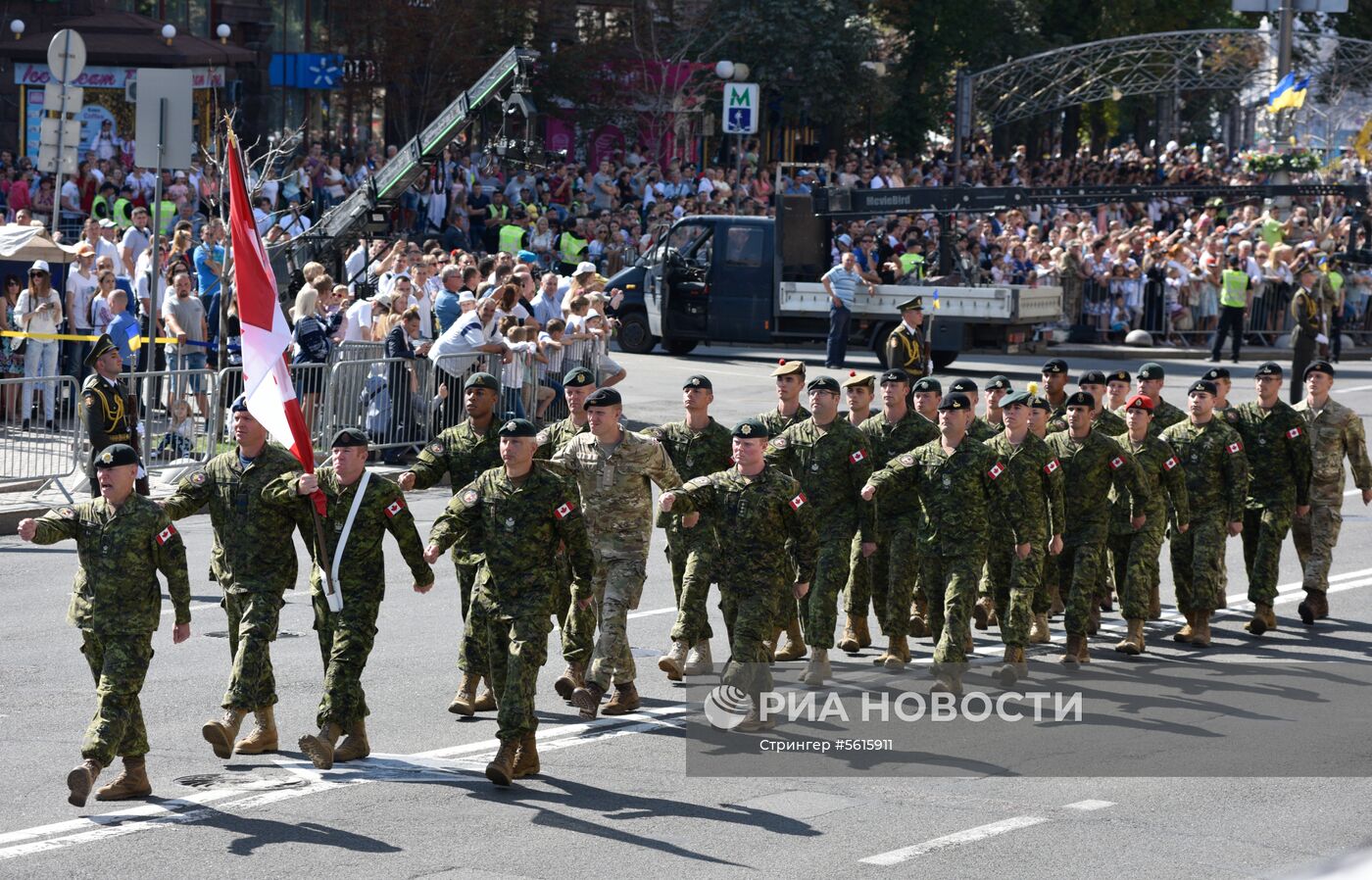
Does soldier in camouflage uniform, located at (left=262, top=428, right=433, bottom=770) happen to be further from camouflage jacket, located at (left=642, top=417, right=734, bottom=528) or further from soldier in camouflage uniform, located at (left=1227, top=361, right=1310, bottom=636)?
soldier in camouflage uniform, located at (left=1227, top=361, right=1310, bottom=636)

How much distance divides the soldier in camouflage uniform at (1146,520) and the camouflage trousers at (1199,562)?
260 millimetres

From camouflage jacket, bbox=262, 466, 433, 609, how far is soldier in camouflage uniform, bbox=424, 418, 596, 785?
5.5 inches

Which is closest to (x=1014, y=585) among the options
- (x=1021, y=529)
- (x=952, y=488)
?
(x=1021, y=529)

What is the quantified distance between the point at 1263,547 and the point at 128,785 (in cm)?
796

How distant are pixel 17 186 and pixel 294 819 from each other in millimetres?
22928

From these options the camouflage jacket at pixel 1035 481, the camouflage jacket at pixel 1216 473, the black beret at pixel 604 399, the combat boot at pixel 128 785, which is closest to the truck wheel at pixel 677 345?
the camouflage jacket at pixel 1216 473

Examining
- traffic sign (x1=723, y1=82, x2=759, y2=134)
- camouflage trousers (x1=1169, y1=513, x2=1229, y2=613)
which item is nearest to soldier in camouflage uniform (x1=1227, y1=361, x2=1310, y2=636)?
camouflage trousers (x1=1169, y1=513, x2=1229, y2=613)

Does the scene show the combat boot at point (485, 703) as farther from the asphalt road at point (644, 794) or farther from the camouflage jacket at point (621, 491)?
the camouflage jacket at point (621, 491)

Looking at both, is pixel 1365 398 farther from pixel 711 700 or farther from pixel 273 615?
pixel 273 615

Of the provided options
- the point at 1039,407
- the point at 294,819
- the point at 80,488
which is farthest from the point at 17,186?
the point at 294,819

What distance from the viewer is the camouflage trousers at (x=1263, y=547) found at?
45.4 feet

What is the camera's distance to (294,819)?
8.96m

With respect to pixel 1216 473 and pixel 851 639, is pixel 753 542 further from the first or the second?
pixel 1216 473

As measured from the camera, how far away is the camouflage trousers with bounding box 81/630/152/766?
359 inches
